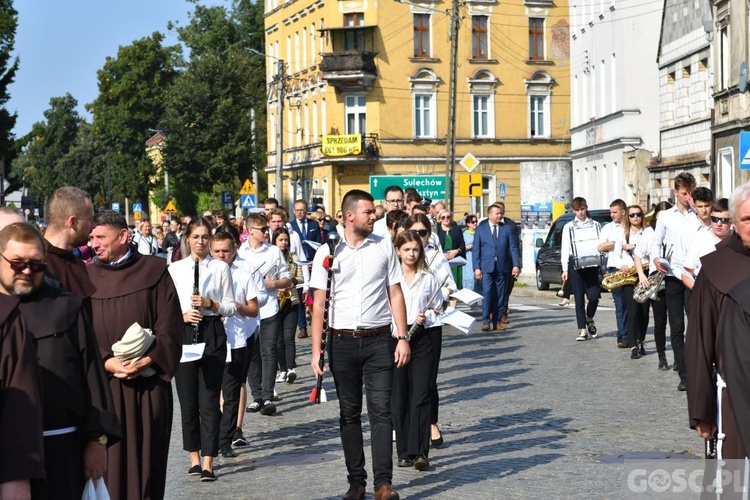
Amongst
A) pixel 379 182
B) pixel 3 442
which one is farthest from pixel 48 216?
pixel 379 182

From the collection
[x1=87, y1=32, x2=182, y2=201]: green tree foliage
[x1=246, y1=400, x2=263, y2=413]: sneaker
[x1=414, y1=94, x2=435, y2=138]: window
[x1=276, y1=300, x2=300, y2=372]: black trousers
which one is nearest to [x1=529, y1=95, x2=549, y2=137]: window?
[x1=414, y1=94, x2=435, y2=138]: window

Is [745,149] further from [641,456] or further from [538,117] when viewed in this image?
[538,117]

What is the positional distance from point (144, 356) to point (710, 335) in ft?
9.83

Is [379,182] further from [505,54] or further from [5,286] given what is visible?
[5,286]

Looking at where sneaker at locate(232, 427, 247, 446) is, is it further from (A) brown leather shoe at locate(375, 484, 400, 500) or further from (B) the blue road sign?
(B) the blue road sign

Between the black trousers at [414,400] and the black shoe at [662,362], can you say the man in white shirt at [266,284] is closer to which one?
the black trousers at [414,400]

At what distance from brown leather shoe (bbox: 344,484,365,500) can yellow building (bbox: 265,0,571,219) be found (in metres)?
56.9

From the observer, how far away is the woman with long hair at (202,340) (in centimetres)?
1047

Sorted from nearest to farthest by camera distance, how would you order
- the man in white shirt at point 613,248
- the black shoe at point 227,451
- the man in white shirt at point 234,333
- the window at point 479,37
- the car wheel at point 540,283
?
the man in white shirt at point 234,333
the black shoe at point 227,451
the man in white shirt at point 613,248
the car wheel at point 540,283
the window at point 479,37

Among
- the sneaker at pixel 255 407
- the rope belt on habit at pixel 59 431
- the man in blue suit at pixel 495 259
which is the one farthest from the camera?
the man in blue suit at pixel 495 259

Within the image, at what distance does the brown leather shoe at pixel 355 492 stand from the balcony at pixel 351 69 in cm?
5979

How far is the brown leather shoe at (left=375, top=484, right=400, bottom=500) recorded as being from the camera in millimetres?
9219

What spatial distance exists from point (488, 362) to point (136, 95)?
279 feet

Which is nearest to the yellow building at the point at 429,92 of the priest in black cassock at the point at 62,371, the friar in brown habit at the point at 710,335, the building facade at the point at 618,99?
the building facade at the point at 618,99
